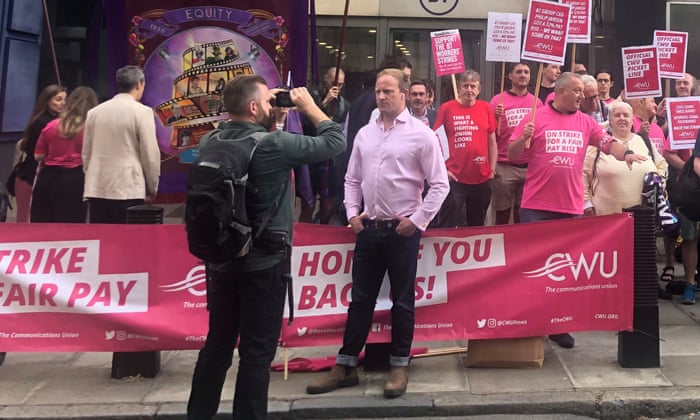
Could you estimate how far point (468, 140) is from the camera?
22.4 feet

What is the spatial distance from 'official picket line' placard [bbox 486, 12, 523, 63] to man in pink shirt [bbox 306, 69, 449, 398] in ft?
10.0

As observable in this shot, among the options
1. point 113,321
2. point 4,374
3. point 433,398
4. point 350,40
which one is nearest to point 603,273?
point 433,398

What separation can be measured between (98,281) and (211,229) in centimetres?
192

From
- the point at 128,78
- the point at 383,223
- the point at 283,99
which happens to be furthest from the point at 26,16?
the point at 283,99

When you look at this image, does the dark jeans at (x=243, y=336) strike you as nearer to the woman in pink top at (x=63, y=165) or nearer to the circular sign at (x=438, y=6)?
the woman in pink top at (x=63, y=165)

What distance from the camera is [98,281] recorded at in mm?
5008

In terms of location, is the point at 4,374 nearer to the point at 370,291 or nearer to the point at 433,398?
the point at 370,291

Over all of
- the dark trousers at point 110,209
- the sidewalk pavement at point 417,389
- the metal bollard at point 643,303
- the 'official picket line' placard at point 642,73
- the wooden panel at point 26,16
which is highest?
the wooden panel at point 26,16

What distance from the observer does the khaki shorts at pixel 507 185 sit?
725cm

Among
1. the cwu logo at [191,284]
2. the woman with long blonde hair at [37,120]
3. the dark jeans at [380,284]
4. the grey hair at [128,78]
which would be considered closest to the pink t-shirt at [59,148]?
the woman with long blonde hair at [37,120]

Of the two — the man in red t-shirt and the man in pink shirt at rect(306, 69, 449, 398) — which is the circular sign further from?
the man in pink shirt at rect(306, 69, 449, 398)

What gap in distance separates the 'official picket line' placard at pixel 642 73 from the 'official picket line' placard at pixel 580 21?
45cm

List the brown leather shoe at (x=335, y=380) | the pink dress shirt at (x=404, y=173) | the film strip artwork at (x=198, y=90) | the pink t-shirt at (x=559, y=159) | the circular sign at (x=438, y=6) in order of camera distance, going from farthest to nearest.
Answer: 1. the circular sign at (x=438, y=6)
2. the film strip artwork at (x=198, y=90)
3. the pink t-shirt at (x=559, y=159)
4. the brown leather shoe at (x=335, y=380)
5. the pink dress shirt at (x=404, y=173)

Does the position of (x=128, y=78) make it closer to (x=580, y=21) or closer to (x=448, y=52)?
(x=448, y=52)
